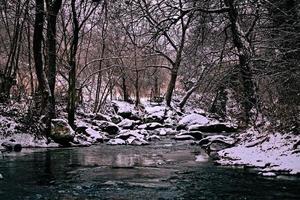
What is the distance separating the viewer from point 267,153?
13148mm

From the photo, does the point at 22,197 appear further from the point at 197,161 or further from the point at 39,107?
the point at 39,107

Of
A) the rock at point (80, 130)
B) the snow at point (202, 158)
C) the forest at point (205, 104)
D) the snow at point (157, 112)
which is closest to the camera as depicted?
the forest at point (205, 104)

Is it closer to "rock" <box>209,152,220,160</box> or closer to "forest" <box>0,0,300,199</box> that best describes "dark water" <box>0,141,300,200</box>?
"forest" <box>0,0,300,199</box>

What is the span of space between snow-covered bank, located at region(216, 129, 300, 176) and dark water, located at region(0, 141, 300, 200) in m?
0.74

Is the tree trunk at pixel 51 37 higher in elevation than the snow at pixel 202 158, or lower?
higher

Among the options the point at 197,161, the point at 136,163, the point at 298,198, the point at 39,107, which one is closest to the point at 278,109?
the point at 197,161

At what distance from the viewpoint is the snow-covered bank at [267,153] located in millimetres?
11570

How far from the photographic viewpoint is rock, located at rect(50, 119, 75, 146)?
18594 mm

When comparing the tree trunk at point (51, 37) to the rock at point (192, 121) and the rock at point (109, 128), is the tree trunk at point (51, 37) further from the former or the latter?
the rock at point (192, 121)

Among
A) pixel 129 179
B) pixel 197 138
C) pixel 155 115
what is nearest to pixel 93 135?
pixel 197 138

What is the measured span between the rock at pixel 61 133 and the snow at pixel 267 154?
6548mm

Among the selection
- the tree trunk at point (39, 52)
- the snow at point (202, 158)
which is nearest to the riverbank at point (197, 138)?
the snow at point (202, 158)

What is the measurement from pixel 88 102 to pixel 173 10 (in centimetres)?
2038

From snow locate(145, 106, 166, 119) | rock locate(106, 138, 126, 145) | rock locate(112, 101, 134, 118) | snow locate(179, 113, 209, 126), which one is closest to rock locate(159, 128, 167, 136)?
snow locate(179, 113, 209, 126)
